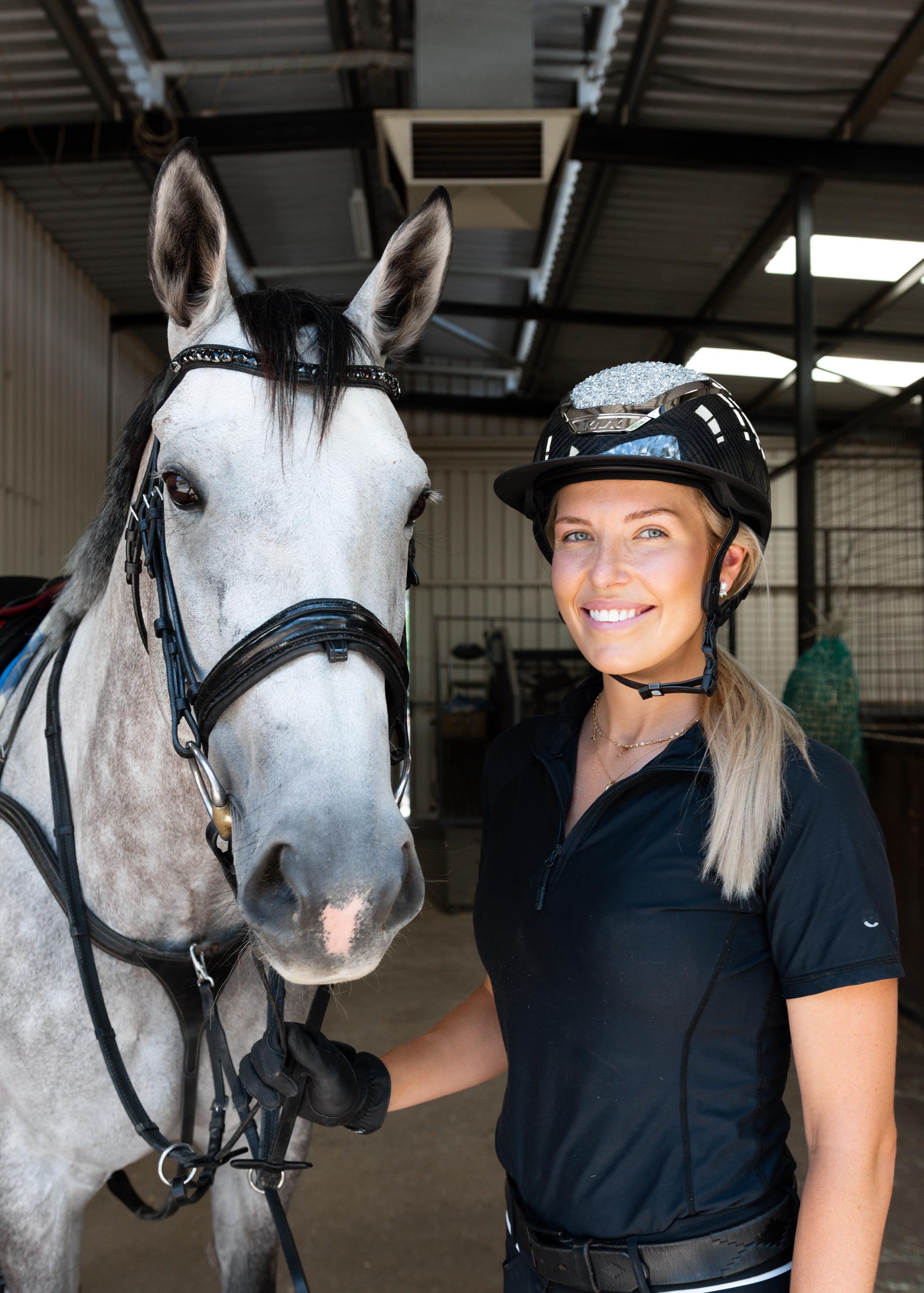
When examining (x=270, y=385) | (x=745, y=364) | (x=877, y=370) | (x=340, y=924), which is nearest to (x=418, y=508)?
(x=270, y=385)

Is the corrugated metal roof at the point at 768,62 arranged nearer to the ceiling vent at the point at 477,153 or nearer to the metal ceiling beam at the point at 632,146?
the metal ceiling beam at the point at 632,146

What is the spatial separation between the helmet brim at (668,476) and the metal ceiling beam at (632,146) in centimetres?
464

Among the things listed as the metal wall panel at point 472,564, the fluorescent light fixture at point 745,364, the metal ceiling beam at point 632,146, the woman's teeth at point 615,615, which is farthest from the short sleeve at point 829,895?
the metal wall panel at point 472,564

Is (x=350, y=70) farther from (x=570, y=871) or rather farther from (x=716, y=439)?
(x=570, y=871)

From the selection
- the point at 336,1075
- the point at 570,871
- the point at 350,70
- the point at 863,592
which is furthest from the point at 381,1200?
the point at 863,592

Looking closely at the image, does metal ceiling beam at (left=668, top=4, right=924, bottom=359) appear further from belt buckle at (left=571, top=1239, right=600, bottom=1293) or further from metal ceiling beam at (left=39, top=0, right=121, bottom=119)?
belt buckle at (left=571, top=1239, right=600, bottom=1293)

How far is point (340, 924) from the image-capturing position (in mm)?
939

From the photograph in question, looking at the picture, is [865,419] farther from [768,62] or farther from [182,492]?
[182,492]

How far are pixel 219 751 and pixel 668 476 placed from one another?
661 millimetres

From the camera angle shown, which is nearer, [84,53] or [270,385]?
[270,385]

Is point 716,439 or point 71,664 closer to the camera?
point 716,439

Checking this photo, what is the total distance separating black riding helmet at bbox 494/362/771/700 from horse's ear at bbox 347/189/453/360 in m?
0.36

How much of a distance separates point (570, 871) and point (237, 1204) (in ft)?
3.58

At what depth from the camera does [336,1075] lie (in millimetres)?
1208
